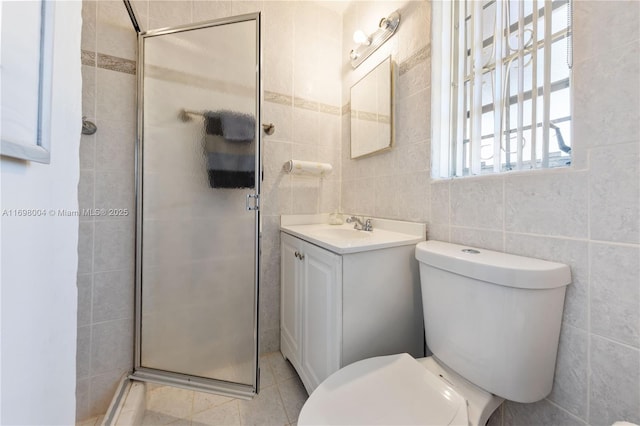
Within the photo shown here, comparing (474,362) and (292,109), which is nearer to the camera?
(474,362)

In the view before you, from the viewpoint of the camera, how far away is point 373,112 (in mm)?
1438

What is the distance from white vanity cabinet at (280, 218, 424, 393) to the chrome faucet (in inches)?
13.8

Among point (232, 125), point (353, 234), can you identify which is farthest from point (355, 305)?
point (232, 125)

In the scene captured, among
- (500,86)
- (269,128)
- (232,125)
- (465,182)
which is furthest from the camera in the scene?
(269,128)

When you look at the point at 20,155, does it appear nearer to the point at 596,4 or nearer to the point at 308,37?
the point at 596,4

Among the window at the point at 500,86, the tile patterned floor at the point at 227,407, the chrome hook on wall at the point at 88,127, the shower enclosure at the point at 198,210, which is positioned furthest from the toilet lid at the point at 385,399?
the chrome hook on wall at the point at 88,127

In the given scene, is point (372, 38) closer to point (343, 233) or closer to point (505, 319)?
point (343, 233)

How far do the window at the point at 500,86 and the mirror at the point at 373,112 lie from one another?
272 mm

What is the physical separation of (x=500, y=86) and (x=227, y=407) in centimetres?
183

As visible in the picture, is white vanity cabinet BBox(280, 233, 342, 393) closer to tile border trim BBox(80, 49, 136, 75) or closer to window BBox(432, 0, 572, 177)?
window BBox(432, 0, 572, 177)

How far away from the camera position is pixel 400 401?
2.21ft

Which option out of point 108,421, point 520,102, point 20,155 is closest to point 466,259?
point 520,102

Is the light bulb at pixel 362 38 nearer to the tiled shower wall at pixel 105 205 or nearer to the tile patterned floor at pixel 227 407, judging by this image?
the tiled shower wall at pixel 105 205

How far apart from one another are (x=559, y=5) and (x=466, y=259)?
835 mm
